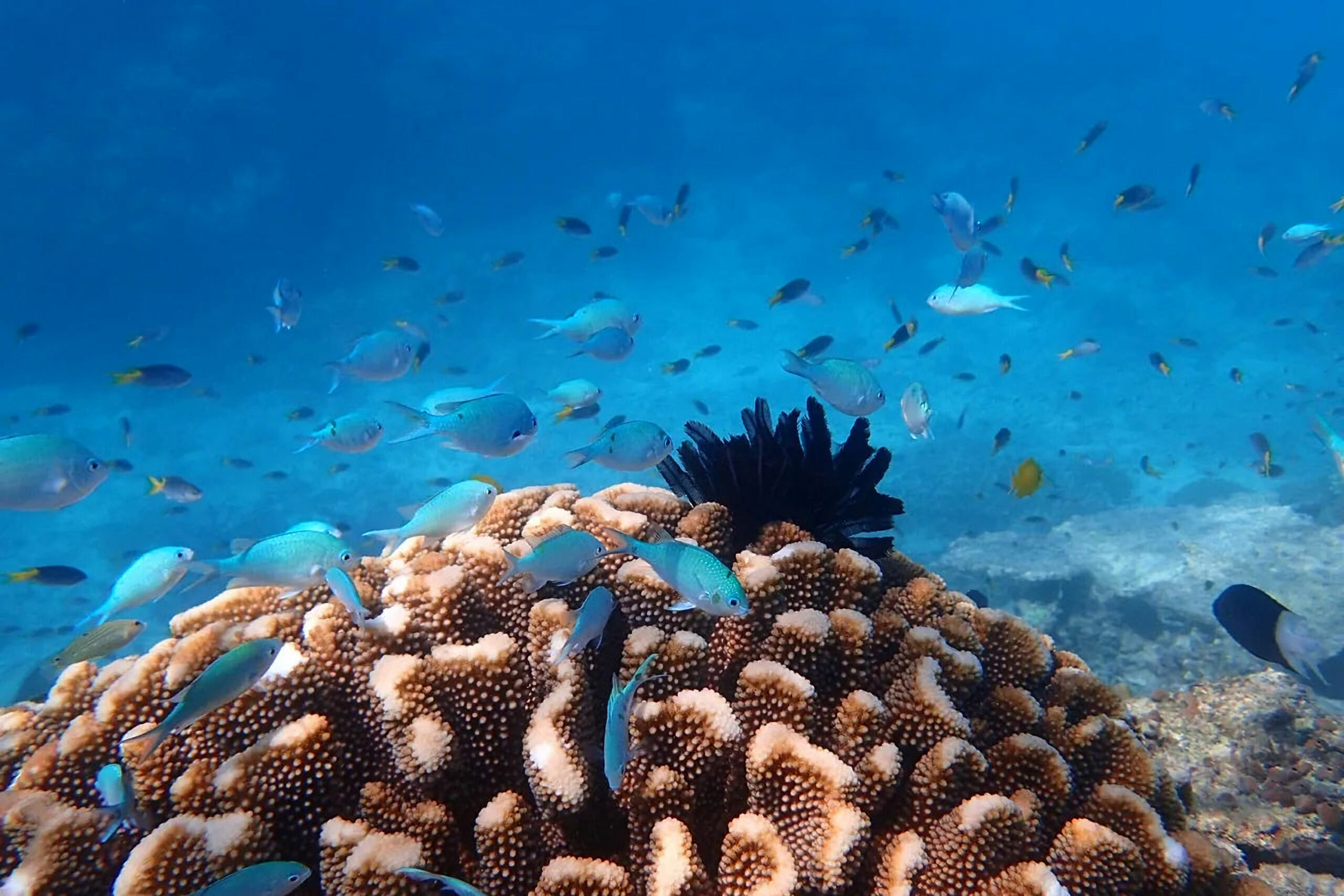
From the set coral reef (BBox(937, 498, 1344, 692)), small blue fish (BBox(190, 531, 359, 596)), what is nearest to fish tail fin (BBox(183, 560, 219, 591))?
small blue fish (BBox(190, 531, 359, 596))

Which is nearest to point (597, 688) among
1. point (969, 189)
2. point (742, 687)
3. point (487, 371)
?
point (742, 687)

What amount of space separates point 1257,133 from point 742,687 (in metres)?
68.7

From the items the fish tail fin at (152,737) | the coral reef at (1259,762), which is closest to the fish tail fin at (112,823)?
the fish tail fin at (152,737)

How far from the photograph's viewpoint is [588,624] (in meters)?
2.13

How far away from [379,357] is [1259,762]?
6.98 m

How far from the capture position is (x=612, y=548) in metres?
2.50

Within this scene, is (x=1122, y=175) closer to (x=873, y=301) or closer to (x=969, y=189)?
(x=969, y=189)

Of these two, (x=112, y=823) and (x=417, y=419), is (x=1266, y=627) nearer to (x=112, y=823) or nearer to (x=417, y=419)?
(x=417, y=419)

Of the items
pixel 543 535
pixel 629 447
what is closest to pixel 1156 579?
pixel 629 447

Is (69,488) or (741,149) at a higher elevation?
(741,149)

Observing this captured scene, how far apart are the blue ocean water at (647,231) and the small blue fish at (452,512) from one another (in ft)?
47.3

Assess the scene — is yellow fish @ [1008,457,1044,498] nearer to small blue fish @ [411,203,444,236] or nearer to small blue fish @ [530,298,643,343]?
Result: small blue fish @ [530,298,643,343]

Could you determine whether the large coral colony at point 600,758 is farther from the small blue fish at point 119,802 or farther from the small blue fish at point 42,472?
the small blue fish at point 42,472

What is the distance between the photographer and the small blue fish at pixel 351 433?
18.1 ft
